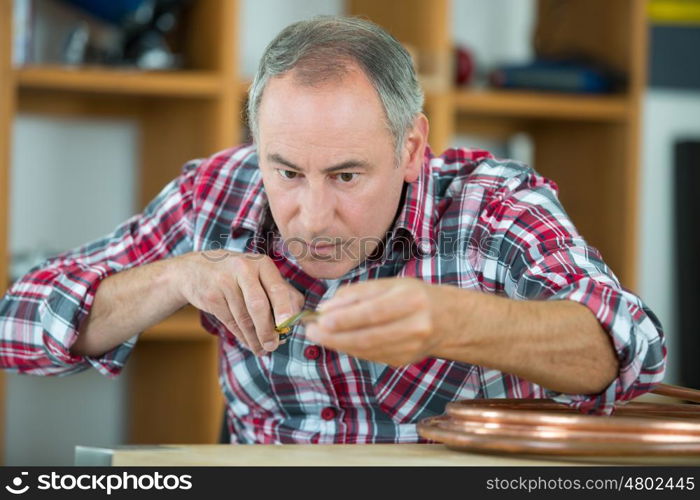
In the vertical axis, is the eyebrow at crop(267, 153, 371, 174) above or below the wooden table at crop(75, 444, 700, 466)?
above

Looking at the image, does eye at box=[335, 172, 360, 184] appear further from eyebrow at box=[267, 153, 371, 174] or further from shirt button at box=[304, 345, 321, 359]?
shirt button at box=[304, 345, 321, 359]

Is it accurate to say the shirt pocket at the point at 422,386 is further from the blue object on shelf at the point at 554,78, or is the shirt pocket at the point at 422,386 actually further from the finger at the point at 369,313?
the blue object on shelf at the point at 554,78

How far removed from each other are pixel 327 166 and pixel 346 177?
0.05m

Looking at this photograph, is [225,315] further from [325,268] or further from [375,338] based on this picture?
[375,338]

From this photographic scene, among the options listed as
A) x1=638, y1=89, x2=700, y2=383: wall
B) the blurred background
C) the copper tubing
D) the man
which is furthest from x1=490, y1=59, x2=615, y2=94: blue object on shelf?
the copper tubing

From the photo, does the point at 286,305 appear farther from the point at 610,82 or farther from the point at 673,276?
the point at 673,276

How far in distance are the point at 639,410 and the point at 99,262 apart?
0.88 m

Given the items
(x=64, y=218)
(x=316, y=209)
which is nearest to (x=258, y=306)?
(x=316, y=209)

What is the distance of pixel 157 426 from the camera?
2496 mm

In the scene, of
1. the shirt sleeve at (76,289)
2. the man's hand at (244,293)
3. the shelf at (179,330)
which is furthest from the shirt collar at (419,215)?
the shelf at (179,330)

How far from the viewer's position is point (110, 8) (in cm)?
236

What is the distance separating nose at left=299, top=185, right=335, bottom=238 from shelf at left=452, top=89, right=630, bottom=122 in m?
1.34

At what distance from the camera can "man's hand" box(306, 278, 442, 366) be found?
2.81ft

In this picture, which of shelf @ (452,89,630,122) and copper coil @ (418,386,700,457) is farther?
shelf @ (452,89,630,122)
